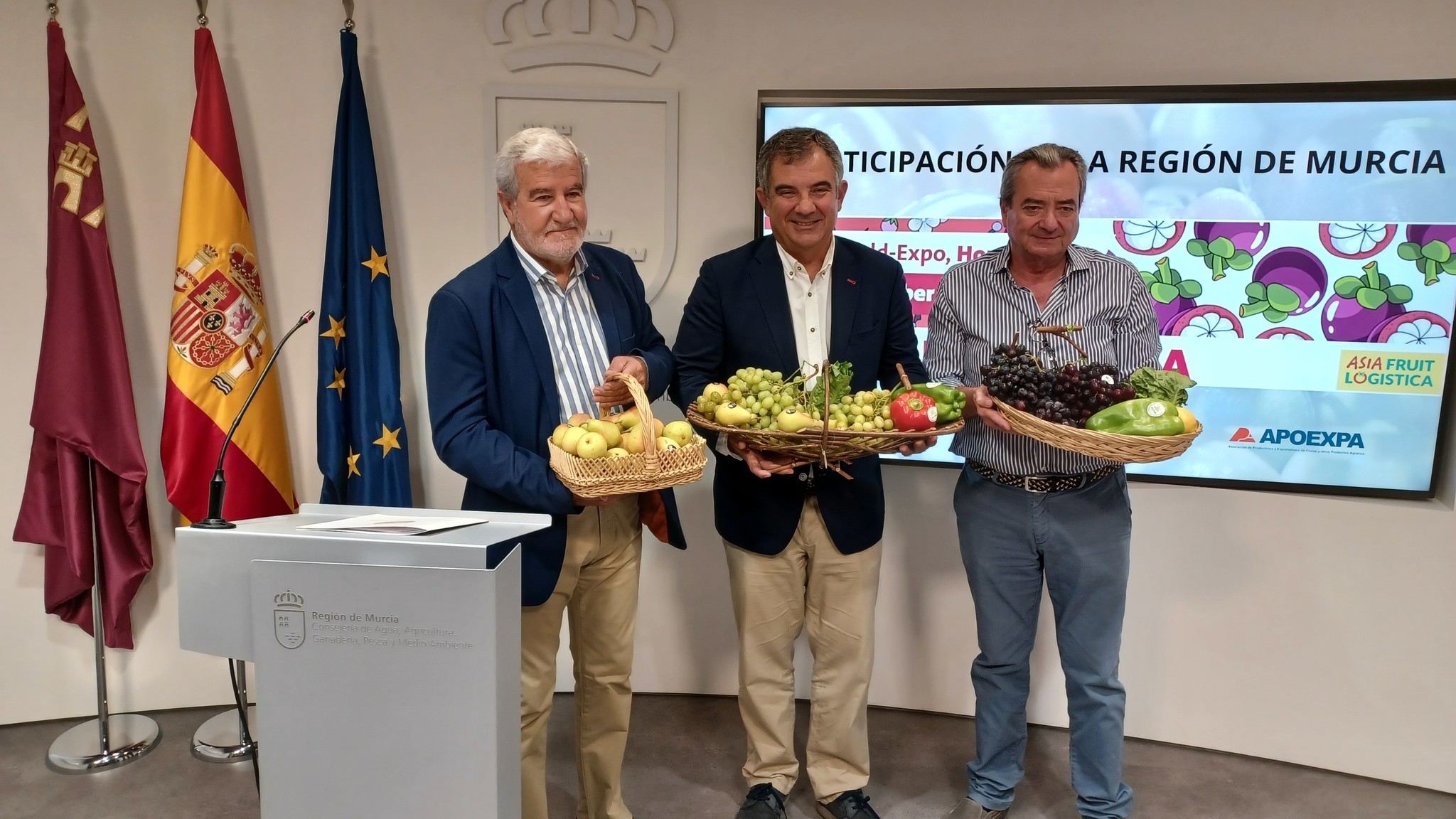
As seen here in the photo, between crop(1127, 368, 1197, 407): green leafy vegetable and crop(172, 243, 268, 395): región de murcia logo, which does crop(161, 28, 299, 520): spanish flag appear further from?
crop(1127, 368, 1197, 407): green leafy vegetable

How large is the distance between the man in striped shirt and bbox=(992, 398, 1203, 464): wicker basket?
19cm

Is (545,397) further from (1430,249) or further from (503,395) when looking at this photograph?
(1430,249)

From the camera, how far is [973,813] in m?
2.77

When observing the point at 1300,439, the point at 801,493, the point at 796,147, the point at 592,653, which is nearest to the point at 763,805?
the point at 592,653

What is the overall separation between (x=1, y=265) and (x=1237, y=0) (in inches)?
168

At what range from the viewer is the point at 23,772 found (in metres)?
3.06

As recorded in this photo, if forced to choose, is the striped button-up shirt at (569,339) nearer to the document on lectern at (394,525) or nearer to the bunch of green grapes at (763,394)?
the bunch of green grapes at (763,394)

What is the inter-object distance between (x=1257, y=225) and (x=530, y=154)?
238 cm

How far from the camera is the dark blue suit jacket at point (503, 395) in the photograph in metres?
2.09

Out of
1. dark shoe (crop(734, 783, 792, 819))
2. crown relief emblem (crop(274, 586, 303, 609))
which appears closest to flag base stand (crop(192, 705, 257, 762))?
dark shoe (crop(734, 783, 792, 819))

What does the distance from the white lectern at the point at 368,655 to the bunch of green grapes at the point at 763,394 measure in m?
0.91

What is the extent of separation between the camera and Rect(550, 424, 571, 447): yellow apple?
2025mm

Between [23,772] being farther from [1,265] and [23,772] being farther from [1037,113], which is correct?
[1037,113]

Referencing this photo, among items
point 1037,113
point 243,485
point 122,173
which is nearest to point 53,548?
point 243,485
